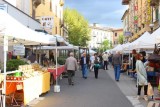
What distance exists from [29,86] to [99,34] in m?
128

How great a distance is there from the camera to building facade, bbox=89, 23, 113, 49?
13425cm

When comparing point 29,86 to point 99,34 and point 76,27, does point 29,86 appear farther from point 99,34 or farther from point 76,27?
point 99,34

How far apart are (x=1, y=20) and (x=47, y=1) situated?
34.4 m

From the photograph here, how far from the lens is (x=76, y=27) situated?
67812mm

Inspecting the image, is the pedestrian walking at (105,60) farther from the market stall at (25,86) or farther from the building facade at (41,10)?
the market stall at (25,86)

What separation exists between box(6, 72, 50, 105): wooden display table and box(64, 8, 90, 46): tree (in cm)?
5218

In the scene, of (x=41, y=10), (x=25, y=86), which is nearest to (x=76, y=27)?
(x=41, y=10)

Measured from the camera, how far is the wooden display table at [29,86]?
11391mm

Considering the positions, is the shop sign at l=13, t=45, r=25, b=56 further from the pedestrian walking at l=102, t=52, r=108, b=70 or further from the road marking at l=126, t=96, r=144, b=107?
the pedestrian walking at l=102, t=52, r=108, b=70

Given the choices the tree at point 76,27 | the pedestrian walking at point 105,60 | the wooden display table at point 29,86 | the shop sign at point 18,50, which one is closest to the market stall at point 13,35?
the wooden display table at point 29,86

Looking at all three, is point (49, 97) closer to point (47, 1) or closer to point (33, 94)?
point (33, 94)

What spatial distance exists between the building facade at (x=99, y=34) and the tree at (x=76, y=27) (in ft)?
195

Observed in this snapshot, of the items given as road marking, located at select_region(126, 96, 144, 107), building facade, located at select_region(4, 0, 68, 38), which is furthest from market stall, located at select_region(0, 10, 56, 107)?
building facade, located at select_region(4, 0, 68, 38)

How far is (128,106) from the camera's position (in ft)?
39.2
